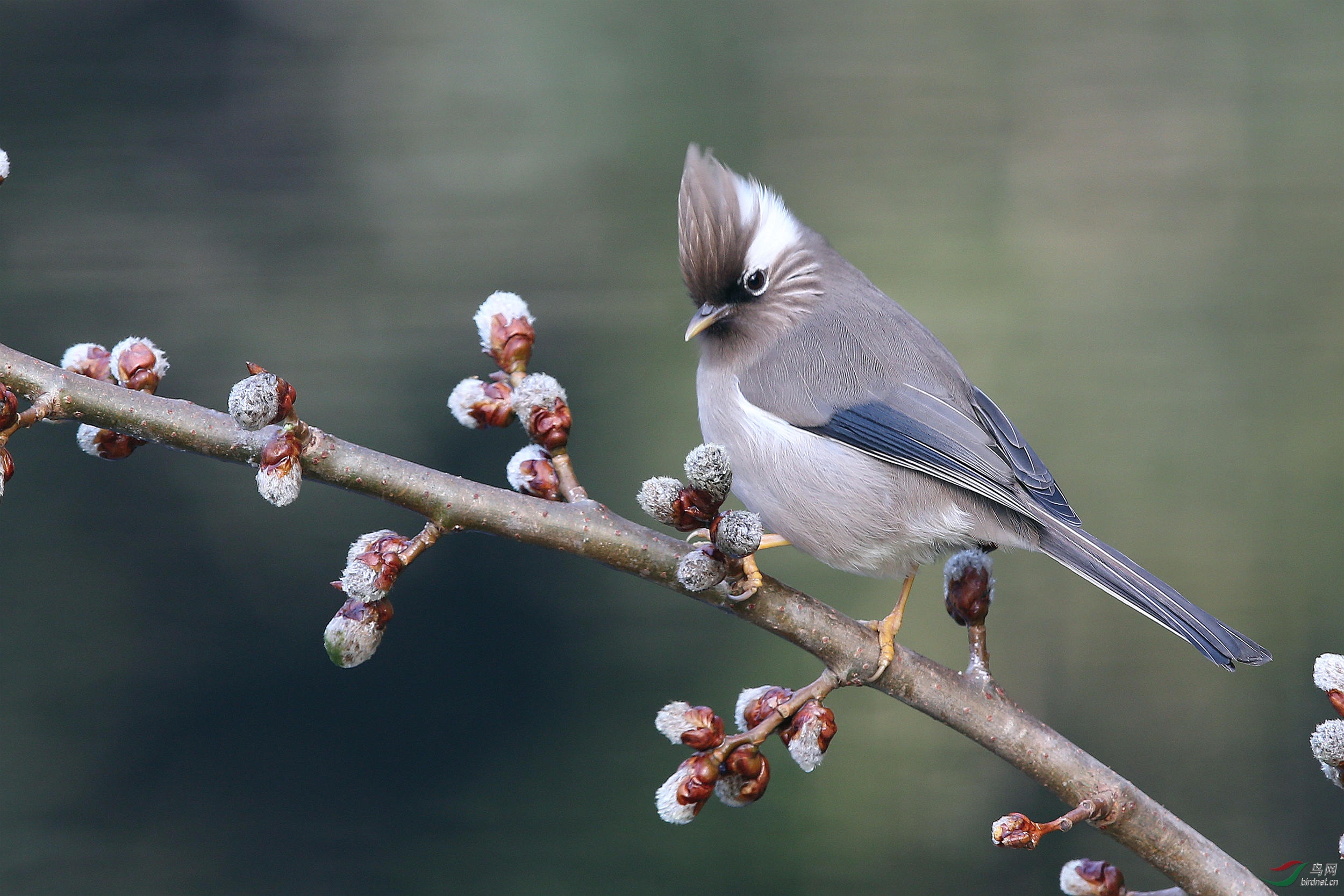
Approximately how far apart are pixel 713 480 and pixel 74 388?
1.68 feet

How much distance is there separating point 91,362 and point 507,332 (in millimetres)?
366

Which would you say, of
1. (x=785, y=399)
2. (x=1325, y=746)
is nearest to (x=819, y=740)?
(x=1325, y=746)

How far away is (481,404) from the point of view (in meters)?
0.98

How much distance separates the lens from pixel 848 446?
4.10ft

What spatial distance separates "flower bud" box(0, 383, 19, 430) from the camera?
805 mm

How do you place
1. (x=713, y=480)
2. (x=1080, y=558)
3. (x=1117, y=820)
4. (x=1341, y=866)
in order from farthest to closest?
(x=1341, y=866), (x=1080, y=558), (x=1117, y=820), (x=713, y=480)

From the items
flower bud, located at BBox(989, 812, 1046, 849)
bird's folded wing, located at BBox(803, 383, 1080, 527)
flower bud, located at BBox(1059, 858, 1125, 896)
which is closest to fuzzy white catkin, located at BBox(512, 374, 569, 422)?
bird's folded wing, located at BBox(803, 383, 1080, 527)

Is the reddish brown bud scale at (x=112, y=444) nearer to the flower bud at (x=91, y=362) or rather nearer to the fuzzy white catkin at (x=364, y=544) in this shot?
the flower bud at (x=91, y=362)

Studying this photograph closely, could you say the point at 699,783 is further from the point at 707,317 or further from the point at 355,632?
the point at 707,317

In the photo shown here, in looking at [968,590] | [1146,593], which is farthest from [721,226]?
[1146,593]

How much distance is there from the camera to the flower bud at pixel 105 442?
3.07ft

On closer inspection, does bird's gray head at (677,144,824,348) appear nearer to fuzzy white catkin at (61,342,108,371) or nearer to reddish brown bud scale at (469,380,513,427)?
reddish brown bud scale at (469,380,513,427)

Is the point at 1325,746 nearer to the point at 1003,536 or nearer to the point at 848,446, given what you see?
the point at 1003,536

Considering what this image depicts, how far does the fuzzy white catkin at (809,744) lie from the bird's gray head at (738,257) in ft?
1.82
